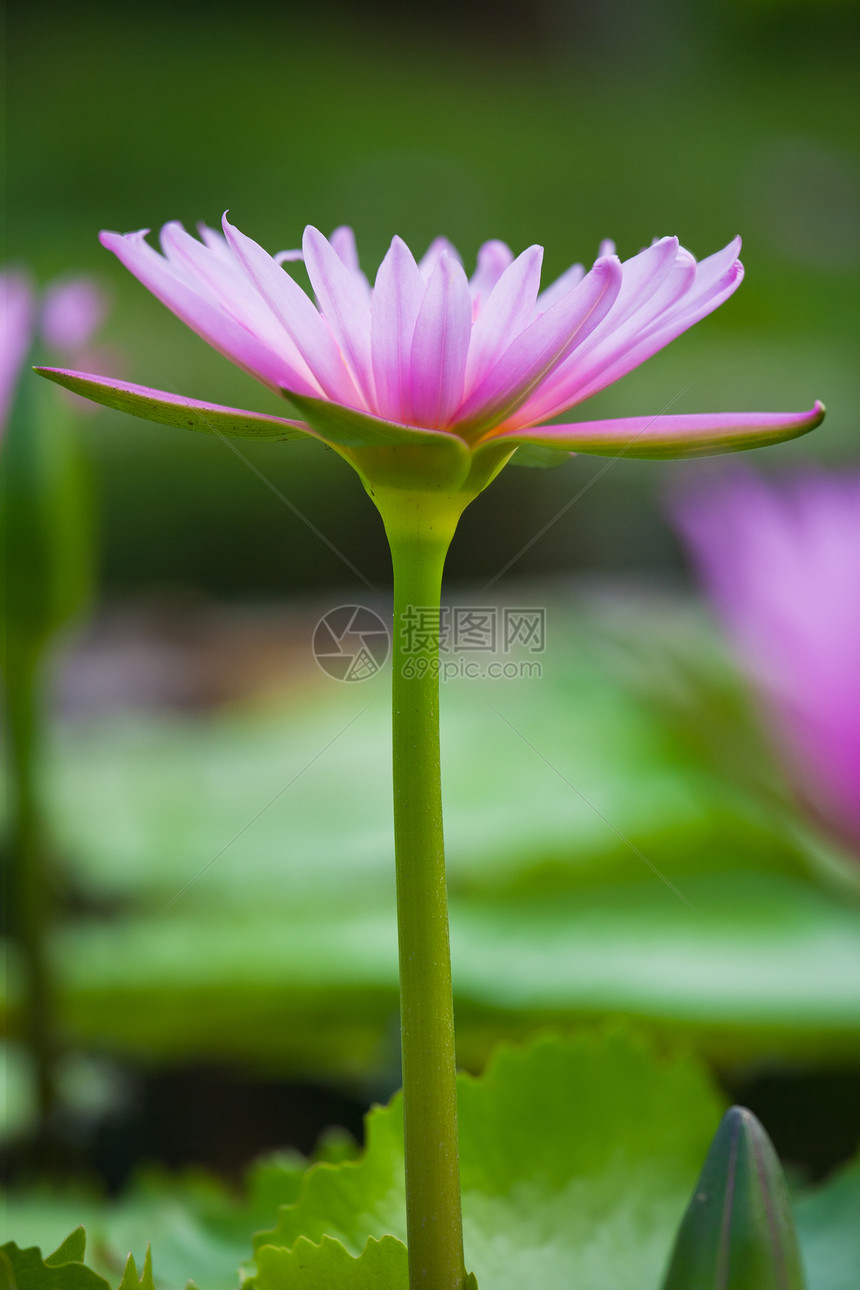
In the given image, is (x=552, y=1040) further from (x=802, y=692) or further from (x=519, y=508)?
(x=519, y=508)

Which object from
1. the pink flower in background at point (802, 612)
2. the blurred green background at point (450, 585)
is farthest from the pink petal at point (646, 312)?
the pink flower in background at point (802, 612)

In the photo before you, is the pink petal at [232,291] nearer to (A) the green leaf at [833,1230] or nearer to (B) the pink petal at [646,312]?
(B) the pink petal at [646,312]

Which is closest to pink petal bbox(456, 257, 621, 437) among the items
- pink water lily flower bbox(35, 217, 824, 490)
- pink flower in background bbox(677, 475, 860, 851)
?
pink water lily flower bbox(35, 217, 824, 490)

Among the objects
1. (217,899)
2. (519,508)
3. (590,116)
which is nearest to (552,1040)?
(217,899)

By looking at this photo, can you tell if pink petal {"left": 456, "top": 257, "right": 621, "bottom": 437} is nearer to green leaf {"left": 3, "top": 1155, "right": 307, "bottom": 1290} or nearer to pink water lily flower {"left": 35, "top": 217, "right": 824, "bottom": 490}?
pink water lily flower {"left": 35, "top": 217, "right": 824, "bottom": 490}

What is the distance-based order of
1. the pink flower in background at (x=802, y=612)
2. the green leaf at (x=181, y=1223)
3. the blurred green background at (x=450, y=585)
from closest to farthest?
the green leaf at (x=181, y=1223) < the pink flower in background at (x=802, y=612) < the blurred green background at (x=450, y=585)
